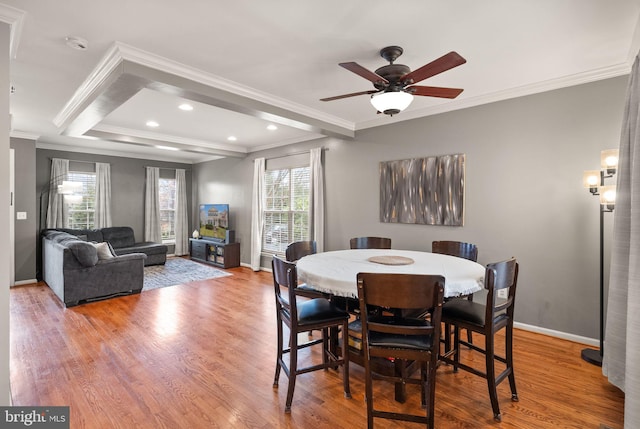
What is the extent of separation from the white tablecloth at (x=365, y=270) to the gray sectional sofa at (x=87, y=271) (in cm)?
339

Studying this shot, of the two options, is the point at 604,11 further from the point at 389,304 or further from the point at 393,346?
the point at 393,346

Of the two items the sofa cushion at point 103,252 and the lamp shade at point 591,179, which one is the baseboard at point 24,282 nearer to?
the sofa cushion at point 103,252

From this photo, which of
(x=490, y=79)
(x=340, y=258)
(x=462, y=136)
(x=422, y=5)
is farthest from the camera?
(x=462, y=136)

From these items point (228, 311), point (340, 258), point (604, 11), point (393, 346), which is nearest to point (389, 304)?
point (393, 346)

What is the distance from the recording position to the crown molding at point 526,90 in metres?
2.78

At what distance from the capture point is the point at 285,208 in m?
6.02

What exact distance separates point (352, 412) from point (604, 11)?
309 centimetres

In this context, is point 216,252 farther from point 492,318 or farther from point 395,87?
point 492,318

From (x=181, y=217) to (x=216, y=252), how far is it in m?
2.12

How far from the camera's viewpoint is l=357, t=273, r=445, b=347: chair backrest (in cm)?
165

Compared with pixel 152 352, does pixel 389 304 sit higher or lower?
higher

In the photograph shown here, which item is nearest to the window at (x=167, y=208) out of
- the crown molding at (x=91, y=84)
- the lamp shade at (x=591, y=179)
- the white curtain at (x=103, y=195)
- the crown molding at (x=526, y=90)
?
the white curtain at (x=103, y=195)

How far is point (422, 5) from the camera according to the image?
1.93 meters

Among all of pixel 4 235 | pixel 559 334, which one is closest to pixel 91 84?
pixel 4 235
